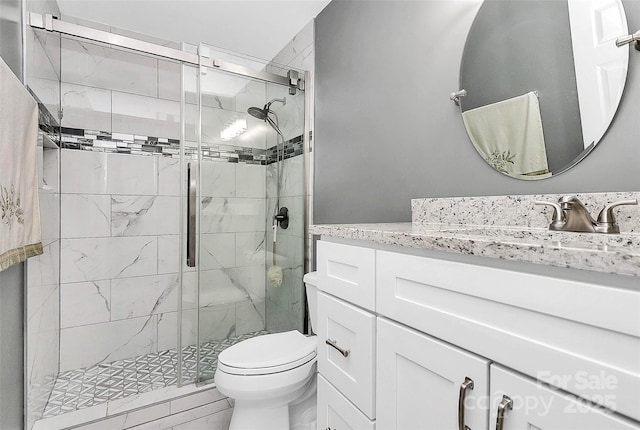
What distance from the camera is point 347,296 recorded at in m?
0.94

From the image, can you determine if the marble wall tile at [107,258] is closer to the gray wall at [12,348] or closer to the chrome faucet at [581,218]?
the gray wall at [12,348]

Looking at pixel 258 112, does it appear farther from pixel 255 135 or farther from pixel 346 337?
pixel 346 337

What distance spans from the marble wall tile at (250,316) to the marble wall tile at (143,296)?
74 centimetres

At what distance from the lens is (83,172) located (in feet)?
7.18

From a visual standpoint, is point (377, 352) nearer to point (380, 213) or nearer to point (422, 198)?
point (422, 198)

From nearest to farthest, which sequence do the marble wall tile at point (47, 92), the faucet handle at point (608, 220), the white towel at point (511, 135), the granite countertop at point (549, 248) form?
the granite countertop at point (549, 248) → the faucet handle at point (608, 220) → the white towel at point (511, 135) → the marble wall tile at point (47, 92)

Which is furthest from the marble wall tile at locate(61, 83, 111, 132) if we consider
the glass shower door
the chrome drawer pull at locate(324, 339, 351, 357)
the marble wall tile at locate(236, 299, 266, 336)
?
the chrome drawer pull at locate(324, 339, 351, 357)

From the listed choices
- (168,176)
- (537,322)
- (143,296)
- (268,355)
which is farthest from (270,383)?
(168,176)

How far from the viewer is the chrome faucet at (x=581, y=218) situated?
0.77 meters

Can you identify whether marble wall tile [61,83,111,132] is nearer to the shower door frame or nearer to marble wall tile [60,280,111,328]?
the shower door frame

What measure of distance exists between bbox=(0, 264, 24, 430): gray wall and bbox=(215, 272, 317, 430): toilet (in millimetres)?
762

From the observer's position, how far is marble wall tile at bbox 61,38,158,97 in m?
2.16

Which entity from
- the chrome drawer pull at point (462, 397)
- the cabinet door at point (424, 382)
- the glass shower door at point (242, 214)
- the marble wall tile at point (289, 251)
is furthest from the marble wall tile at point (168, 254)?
the chrome drawer pull at point (462, 397)

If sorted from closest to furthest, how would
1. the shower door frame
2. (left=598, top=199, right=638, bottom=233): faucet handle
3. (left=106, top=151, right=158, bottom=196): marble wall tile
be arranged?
(left=598, top=199, right=638, bottom=233): faucet handle < the shower door frame < (left=106, top=151, right=158, bottom=196): marble wall tile
